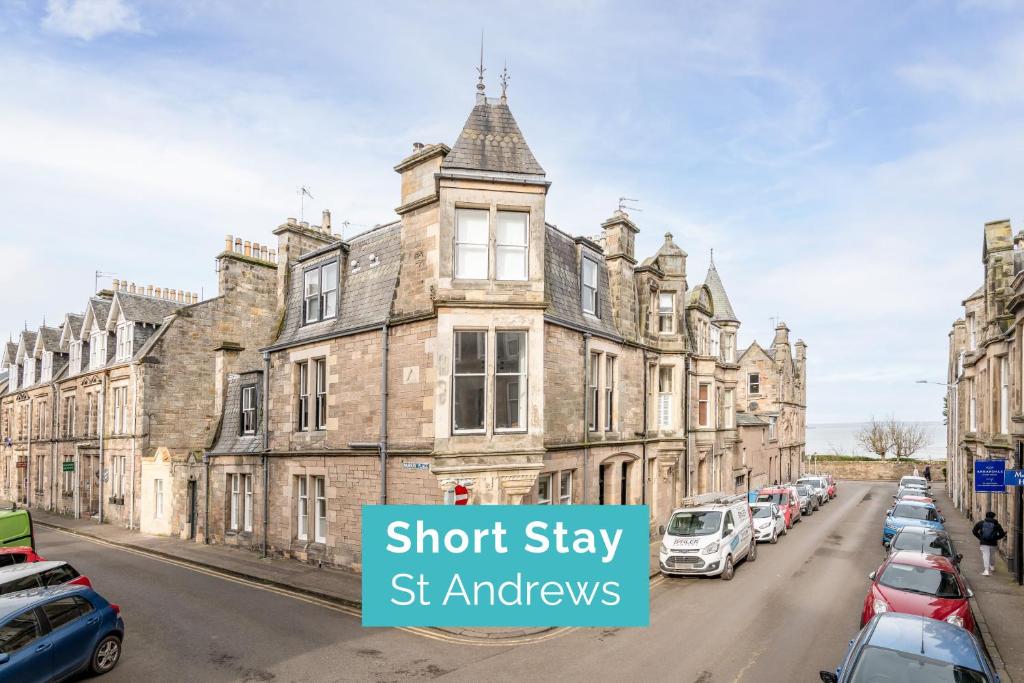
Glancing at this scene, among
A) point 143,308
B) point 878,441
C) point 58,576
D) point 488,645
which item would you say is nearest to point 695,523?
point 488,645

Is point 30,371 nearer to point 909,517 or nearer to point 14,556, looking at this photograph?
point 14,556

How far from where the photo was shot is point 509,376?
15.7m

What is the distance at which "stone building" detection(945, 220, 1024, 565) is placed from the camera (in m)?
18.6

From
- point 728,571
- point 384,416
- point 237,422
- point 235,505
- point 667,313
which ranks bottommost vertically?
point 728,571

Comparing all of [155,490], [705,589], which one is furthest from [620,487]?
[155,490]

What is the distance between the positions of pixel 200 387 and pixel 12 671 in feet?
73.8

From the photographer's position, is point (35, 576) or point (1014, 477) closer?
point (35, 576)

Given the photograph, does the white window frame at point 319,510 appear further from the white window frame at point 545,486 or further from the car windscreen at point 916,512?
the car windscreen at point 916,512

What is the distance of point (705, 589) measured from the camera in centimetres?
1725

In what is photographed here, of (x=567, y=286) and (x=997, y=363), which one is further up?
(x=567, y=286)

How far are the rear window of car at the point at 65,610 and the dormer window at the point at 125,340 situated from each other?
22.6 metres

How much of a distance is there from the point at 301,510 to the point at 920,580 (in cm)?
1732

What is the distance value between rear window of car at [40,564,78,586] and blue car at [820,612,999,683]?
14.2 meters

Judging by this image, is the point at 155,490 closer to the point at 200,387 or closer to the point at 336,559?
the point at 200,387
